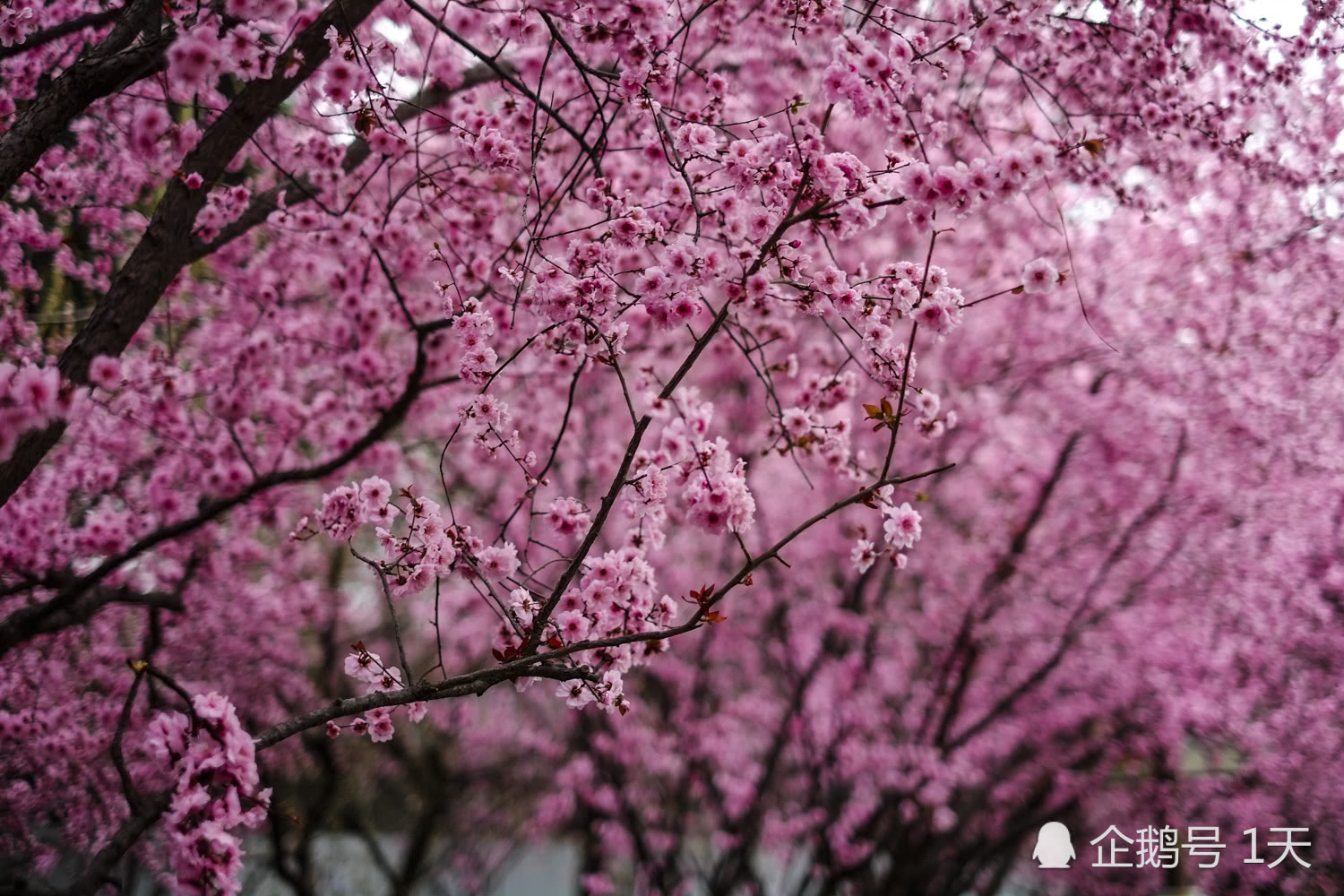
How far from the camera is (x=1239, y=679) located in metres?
7.35

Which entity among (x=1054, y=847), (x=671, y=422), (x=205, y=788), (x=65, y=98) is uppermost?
(x=1054, y=847)

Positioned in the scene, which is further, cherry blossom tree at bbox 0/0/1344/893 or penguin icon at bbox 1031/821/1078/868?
penguin icon at bbox 1031/821/1078/868

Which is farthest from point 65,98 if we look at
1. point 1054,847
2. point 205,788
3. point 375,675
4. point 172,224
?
point 1054,847

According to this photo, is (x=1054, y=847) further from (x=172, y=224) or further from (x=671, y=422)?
(x=172, y=224)

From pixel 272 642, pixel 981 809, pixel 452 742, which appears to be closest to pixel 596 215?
pixel 272 642

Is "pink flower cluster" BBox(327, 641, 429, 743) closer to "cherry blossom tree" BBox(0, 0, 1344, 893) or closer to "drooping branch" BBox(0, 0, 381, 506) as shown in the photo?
"cherry blossom tree" BBox(0, 0, 1344, 893)

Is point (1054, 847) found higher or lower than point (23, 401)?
higher

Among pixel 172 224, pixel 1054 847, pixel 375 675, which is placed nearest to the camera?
pixel 375 675

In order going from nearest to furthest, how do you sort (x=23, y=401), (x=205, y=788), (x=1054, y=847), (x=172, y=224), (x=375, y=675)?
Answer: 1. (x=23, y=401)
2. (x=205, y=788)
3. (x=375, y=675)
4. (x=172, y=224)
5. (x=1054, y=847)

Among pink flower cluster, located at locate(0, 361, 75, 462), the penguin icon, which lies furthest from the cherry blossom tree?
the penguin icon

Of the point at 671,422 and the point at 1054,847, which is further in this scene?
the point at 1054,847

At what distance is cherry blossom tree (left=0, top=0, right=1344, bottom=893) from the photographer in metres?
2.96

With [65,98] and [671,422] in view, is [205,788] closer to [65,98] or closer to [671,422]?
[671,422]

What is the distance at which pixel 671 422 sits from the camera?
3254 millimetres
